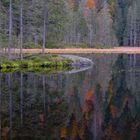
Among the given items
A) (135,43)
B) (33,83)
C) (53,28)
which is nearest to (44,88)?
(33,83)

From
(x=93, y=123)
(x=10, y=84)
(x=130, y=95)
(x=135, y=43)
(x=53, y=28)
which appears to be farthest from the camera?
(x=135, y=43)

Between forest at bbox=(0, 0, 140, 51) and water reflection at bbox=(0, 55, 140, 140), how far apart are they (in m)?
23.2

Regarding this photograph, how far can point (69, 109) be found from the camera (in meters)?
23.2

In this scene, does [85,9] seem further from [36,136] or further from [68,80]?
[36,136]

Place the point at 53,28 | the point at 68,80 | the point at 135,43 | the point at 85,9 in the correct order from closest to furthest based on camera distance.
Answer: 1. the point at 68,80
2. the point at 53,28
3. the point at 85,9
4. the point at 135,43

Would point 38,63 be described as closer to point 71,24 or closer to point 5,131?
point 5,131

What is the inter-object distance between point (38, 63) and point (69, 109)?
27.3 meters

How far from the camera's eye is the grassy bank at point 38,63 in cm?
4764

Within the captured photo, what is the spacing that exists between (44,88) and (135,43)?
99.7 metres

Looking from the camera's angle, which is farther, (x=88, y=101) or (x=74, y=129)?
(x=88, y=101)

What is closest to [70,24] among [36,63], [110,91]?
[36,63]

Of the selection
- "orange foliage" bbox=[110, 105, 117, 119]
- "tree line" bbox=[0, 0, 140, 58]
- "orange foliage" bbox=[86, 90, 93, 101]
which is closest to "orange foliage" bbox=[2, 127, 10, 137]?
"orange foliage" bbox=[110, 105, 117, 119]

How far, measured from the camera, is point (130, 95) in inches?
1113

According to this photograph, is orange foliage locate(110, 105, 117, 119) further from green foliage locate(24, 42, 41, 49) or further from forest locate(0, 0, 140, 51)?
green foliage locate(24, 42, 41, 49)
